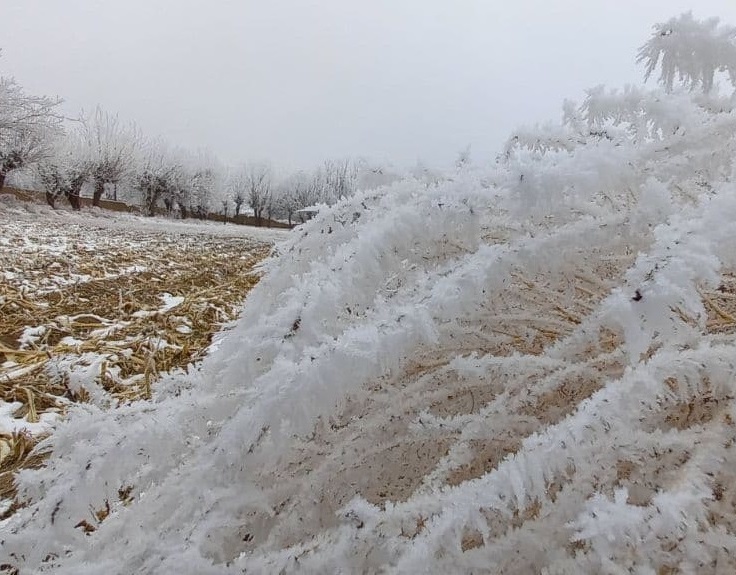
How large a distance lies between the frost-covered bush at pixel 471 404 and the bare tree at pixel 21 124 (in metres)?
21.1

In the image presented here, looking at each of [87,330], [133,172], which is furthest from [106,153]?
[87,330]

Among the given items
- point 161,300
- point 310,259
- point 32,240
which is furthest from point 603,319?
point 32,240

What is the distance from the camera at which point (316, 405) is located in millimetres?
523

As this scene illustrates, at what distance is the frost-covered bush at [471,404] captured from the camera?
0.46 m

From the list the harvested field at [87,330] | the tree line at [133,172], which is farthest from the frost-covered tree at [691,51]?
the tree line at [133,172]

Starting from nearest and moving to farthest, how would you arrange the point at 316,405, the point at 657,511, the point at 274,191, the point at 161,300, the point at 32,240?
the point at 657,511
the point at 316,405
the point at 161,300
the point at 32,240
the point at 274,191

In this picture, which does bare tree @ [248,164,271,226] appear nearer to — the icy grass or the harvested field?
the harvested field

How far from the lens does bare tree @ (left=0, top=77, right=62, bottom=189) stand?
1742 centimetres

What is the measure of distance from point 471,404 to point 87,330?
3247mm

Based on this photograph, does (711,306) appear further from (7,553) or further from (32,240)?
(32,240)

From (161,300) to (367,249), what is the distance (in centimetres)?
413

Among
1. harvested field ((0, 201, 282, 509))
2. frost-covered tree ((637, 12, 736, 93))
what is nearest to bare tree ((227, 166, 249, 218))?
harvested field ((0, 201, 282, 509))

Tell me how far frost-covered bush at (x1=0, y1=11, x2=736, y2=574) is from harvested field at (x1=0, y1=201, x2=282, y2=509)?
27 centimetres

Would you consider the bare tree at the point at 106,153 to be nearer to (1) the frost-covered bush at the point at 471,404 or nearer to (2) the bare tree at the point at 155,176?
(2) the bare tree at the point at 155,176
